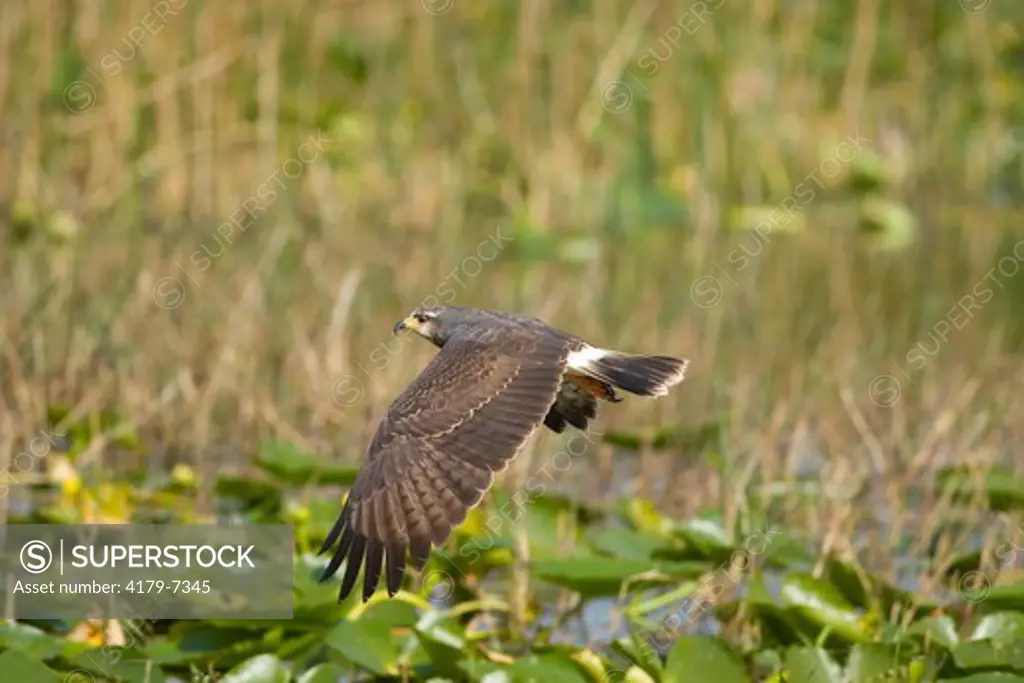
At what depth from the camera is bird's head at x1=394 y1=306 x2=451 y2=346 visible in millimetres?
5730

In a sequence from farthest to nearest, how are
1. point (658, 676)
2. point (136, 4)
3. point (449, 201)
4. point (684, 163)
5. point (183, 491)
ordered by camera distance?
point (684, 163) → point (449, 201) → point (136, 4) → point (183, 491) → point (658, 676)

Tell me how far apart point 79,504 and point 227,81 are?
588 cm

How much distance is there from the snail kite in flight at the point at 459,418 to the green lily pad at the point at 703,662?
0.60m

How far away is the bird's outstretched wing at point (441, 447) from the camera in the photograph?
4.49m

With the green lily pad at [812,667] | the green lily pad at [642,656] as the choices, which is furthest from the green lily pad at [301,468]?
the green lily pad at [812,667]

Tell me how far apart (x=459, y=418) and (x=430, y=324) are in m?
0.94

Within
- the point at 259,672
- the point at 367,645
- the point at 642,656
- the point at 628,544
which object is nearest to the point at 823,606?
the point at 642,656

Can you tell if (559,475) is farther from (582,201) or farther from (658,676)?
(582,201)

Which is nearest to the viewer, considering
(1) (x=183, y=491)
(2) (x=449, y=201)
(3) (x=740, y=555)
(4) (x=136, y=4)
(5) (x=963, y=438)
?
(3) (x=740, y=555)

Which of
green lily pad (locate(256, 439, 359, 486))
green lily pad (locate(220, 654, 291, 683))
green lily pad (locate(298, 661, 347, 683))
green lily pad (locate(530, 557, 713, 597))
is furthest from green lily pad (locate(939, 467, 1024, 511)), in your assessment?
green lily pad (locate(220, 654, 291, 683))

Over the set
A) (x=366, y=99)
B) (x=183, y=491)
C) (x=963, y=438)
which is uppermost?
(x=366, y=99)

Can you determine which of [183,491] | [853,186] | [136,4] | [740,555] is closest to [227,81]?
[136,4]

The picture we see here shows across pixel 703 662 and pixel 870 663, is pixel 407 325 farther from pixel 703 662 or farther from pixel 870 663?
pixel 870 663

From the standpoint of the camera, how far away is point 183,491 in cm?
644
